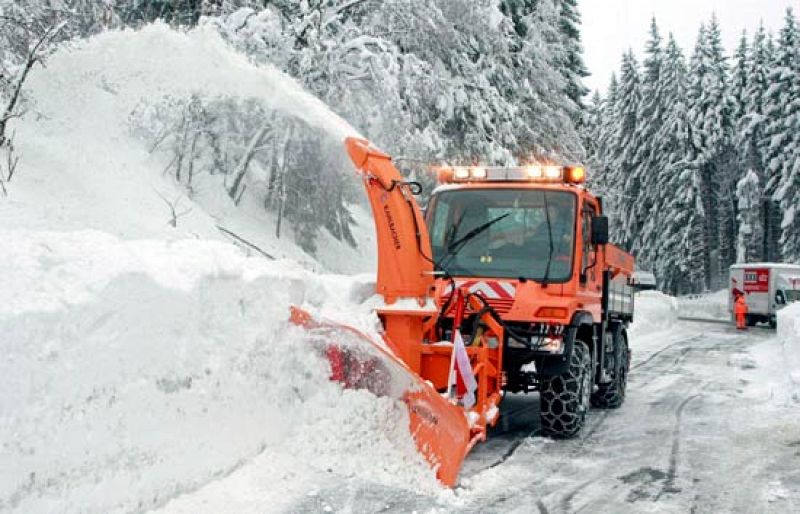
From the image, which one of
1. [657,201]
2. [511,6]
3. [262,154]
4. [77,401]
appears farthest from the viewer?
[657,201]

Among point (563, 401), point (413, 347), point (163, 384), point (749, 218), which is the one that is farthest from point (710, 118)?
point (163, 384)

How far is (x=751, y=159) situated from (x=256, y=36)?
1979 inches

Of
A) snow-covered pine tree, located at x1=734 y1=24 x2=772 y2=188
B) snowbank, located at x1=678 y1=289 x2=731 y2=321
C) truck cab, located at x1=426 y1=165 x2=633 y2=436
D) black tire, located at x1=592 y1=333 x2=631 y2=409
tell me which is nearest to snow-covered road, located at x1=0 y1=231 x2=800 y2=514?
truck cab, located at x1=426 y1=165 x2=633 y2=436

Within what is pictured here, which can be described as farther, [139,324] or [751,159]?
[751,159]

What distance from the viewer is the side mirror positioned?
7984 millimetres

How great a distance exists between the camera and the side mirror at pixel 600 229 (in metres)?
7.98

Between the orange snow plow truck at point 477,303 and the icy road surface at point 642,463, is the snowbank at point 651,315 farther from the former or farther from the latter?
the orange snow plow truck at point 477,303

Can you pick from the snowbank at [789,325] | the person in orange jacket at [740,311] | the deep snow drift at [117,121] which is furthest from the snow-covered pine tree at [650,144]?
the deep snow drift at [117,121]

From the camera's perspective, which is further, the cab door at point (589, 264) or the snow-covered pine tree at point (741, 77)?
the snow-covered pine tree at point (741, 77)

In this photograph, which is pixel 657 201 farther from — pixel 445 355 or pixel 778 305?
pixel 445 355

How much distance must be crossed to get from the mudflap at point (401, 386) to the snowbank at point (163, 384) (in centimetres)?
8

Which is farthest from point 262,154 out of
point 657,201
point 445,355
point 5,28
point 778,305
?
point 657,201

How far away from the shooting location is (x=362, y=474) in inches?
218

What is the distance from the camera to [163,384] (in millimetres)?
4957
